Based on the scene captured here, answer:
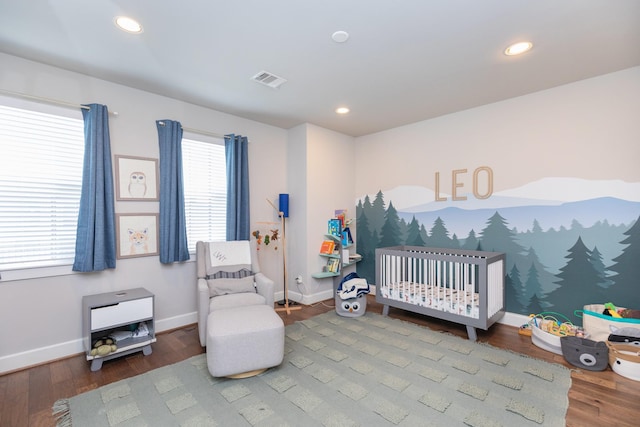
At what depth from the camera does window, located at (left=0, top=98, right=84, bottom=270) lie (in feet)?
7.83

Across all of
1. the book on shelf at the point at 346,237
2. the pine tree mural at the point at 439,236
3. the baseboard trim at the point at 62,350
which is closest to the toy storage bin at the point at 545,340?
the baseboard trim at the point at 62,350

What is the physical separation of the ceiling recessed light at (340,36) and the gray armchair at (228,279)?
2216 millimetres

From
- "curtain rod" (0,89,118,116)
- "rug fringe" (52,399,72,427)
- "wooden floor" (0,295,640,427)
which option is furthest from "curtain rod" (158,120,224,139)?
"rug fringe" (52,399,72,427)

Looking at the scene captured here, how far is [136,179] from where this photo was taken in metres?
3.02

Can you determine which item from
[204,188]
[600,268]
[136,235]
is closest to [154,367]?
[136,235]

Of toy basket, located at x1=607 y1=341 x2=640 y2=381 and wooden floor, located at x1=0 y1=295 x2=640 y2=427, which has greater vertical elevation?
toy basket, located at x1=607 y1=341 x2=640 y2=381

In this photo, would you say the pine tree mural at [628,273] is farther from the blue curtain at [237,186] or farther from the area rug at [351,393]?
the blue curtain at [237,186]

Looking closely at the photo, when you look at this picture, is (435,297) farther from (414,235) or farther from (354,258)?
(354,258)

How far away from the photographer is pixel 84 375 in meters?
2.31

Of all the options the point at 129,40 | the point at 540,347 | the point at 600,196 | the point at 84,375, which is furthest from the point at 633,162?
the point at 84,375

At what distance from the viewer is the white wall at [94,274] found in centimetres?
241

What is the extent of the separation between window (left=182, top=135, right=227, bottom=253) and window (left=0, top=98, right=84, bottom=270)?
3.30 feet

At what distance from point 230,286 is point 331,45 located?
2.45 metres

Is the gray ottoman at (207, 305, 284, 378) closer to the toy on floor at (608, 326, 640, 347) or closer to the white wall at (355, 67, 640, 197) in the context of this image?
the toy on floor at (608, 326, 640, 347)
